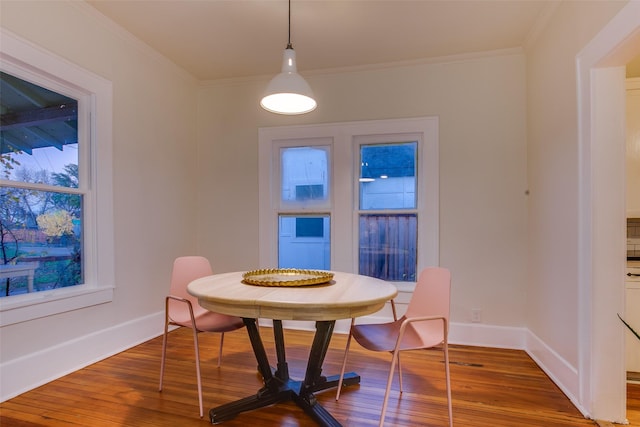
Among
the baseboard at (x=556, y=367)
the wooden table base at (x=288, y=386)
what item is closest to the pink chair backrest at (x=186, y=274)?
the wooden table base at (x=288, y=386)

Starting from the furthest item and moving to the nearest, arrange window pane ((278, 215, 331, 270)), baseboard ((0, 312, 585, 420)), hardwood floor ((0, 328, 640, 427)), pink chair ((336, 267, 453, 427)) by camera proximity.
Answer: window pane ((278, 215, 331, 270))
baseboard ((0, 312, 585, 420))
hardwood floor ((0, 328, 640, 427))
pink chair ((336, 267, 453, 427))

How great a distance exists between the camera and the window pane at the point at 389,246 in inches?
135

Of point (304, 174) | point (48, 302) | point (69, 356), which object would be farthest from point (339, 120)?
point (69, 356)

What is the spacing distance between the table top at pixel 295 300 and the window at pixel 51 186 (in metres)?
1.29

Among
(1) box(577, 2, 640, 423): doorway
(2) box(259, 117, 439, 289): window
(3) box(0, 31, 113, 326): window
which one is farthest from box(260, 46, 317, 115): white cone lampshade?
(1) box(577, 2, 640, 423): doorway

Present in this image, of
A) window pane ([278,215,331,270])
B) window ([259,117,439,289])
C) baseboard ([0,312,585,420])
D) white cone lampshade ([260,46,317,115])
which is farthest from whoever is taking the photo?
window pane ([278,215,331,270])

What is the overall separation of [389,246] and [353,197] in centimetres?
61

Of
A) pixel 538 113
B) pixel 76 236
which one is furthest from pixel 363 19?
pixel 76 236

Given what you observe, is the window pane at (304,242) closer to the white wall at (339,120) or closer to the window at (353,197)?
the window at (353,197)

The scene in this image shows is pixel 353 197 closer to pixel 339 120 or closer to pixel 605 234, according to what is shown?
pixel 339 120

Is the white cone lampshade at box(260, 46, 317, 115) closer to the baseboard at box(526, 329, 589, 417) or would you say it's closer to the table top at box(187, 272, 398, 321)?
the table top at box(187, 272, 398, 321)

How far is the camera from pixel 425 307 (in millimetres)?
2053

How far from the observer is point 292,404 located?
6.83 feet

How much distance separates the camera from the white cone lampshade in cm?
204
